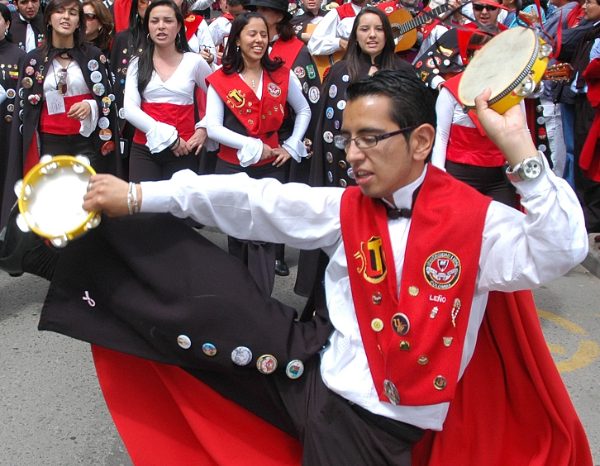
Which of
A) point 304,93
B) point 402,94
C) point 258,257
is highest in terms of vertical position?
point 402,94

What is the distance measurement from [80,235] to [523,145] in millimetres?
1216

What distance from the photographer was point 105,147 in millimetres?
5090

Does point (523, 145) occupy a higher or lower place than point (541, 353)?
higher

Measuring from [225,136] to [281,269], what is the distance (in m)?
1.26

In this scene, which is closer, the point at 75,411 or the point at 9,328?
the point at 75,411

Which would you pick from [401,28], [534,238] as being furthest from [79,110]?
[534,238]

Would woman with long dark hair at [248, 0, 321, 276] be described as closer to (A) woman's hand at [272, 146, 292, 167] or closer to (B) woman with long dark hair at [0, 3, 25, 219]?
(A) woman's hand at [272, 146, 292, 167]

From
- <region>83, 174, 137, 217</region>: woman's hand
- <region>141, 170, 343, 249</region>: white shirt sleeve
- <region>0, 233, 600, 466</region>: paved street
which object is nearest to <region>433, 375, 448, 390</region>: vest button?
<region>141, 170, 343, 249</region>: white shirt sleeve

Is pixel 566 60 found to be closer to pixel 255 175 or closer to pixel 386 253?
pixel 255 175

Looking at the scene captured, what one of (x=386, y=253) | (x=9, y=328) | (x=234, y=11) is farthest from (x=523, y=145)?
(x=234, y=11)

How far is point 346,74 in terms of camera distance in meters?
4.55

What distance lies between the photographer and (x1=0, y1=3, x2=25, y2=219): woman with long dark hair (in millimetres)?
5246

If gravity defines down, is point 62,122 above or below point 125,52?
below

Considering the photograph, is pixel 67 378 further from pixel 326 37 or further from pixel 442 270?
pixel 326 37
